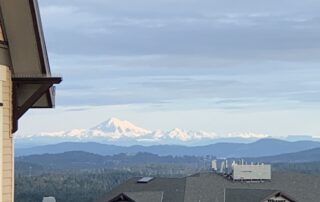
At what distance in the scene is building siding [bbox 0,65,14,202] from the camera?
8969 millimetres

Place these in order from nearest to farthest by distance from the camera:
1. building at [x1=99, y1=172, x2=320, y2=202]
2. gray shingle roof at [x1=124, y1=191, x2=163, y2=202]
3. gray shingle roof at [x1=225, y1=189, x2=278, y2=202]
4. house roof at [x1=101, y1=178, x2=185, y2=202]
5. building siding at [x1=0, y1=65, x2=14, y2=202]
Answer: building siding at [x1=0, y1=65, x2=14, y2=202], gray shingle roof at [x1=225, y1=189, x2=278, y2=202], building at [x1=99, y1=172, x2=320, y2=202], gray shingle roof at [x1=124, y1=191, x2=163, y2=202], house roof at [x1=101, y1=178, x2=185, y2=202]

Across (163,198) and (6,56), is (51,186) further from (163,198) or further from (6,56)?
(6,56)

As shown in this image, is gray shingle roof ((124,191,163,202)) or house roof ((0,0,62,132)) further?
gray shingle roof ((124,191,163,202))

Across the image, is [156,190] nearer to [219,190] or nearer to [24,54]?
[219,190]

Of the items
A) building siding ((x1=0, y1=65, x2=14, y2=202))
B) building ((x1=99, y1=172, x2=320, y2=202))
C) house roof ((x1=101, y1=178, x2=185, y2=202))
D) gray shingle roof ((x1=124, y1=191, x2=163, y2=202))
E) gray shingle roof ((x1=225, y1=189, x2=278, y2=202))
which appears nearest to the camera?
building siding ((x1=0, y1=65, x2=14, y2=202))

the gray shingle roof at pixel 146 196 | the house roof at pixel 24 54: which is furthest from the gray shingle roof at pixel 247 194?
the house roof at pixel 24 54

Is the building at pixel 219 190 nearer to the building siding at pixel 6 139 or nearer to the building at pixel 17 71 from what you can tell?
the building at pixel 17 71

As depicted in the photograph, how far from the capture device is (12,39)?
922 cm

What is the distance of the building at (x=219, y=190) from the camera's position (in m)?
47.9

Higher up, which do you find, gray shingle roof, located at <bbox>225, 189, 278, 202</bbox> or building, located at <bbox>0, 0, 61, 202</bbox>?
building, located at <bbox>0, 0, 61, 202</bbox>

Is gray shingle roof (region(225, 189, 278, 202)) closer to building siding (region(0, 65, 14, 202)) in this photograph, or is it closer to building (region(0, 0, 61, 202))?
building (region(0, 0, 61, 202))

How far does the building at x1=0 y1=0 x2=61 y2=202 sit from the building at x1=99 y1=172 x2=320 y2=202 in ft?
122

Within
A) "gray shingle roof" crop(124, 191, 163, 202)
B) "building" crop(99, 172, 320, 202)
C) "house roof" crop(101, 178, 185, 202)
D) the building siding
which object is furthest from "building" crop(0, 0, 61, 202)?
"house roof" crop(101, 178, 185, 202)

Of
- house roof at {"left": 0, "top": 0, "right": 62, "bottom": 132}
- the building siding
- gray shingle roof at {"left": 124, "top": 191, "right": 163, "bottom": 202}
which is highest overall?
house roof at {"left": 0, "top": 0, "right": 62, "bottom": 132}
